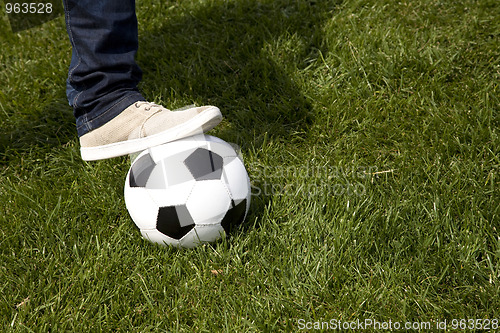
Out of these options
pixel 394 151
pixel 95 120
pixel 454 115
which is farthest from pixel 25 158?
pixel 454 115

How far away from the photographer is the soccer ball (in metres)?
2.48

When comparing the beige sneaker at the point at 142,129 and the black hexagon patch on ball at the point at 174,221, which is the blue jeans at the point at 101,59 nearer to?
the beige sneaker at the point at 142,129

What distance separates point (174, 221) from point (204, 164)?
335 millimetres

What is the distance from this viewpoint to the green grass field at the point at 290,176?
2.36 metres

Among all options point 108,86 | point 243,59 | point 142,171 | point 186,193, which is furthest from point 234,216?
point 243,59

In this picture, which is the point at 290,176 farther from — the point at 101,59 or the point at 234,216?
the point at 101,59

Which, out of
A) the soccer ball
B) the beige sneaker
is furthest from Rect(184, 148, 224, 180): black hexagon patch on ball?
the beige sneaker

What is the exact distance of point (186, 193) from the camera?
2477 millimetres

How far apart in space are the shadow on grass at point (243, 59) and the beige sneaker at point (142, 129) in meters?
0.67

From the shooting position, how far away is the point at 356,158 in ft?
10.5

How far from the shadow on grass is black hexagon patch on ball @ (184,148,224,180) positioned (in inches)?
30.5

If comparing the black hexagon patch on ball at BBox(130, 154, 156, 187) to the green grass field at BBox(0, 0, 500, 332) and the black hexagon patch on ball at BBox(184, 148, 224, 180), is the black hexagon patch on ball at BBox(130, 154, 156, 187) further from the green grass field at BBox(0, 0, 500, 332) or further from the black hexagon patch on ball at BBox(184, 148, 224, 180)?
the green grass field at BBox(0, 0, 500, 332)

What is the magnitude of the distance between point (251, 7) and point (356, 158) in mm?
2161

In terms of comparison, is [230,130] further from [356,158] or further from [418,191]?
[418,191]
